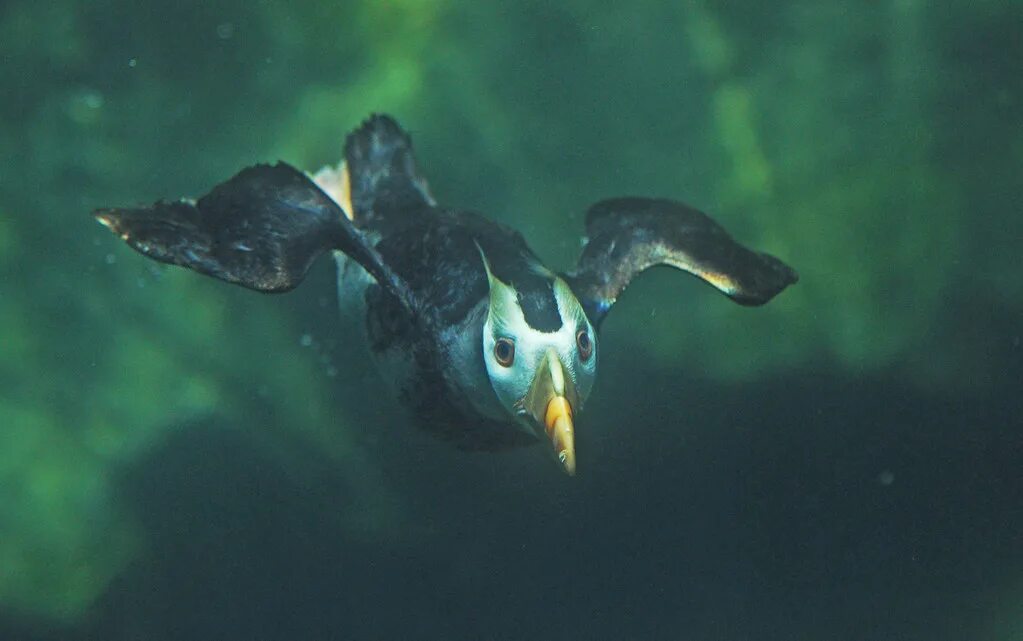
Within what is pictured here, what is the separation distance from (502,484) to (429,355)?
1515 mm

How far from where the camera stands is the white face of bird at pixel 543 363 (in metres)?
3.05

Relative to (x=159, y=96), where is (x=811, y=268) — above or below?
below

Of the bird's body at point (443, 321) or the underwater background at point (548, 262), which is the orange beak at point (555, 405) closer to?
the bird's body at point (443, 321)

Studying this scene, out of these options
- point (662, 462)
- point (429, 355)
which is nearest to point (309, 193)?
point (429, 355)

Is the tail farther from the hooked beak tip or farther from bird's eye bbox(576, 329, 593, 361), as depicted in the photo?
the hooked beak tip

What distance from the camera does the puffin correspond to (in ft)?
10.7

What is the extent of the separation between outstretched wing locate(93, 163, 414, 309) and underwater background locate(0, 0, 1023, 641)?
1.13 meters

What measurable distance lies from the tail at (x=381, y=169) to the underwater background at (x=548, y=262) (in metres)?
0.28

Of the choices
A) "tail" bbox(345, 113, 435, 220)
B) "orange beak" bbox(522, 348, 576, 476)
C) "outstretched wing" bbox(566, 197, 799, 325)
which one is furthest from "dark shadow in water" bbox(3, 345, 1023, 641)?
"orange beak" bbox(522, 348, 576, 476)

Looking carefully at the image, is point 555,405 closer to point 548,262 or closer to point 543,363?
point 543,363

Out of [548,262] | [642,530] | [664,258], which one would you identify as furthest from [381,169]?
[642,530]

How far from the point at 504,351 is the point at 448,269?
658mm

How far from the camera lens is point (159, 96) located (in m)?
4.90

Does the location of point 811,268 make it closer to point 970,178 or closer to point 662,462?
point 970,178
